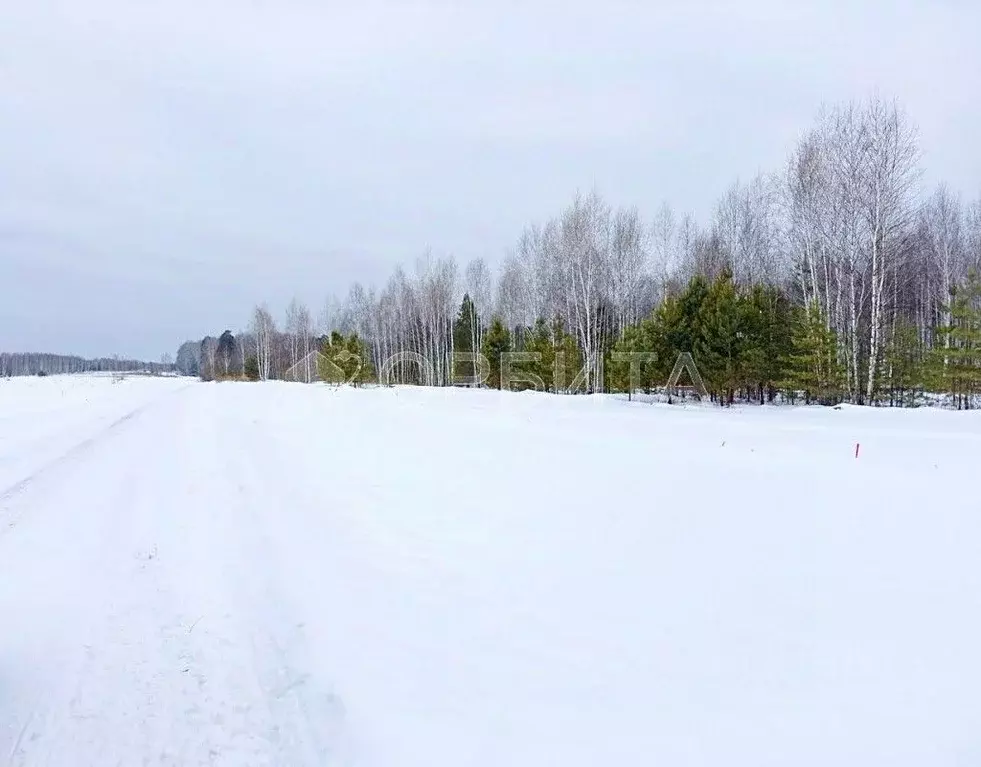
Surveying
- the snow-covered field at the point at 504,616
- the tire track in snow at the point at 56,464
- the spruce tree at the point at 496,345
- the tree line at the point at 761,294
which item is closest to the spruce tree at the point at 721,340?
the tree line at the point at 761,294

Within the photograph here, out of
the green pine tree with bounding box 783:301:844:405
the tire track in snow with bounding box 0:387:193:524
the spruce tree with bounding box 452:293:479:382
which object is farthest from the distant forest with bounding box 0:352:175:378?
the green pine tree with bounding box 783:301:844:405

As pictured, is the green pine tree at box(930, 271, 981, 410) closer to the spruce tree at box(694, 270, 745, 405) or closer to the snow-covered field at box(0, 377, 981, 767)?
the spruce tree at box(694, 270, 745, 405)

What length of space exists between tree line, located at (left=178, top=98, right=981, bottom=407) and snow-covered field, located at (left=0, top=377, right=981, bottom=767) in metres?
13.6

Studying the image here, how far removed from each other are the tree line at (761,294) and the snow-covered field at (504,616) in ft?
44.6

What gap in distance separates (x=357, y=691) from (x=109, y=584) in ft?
7.92

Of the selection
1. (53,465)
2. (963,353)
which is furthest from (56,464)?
(963,353)

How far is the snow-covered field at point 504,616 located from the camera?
8.72ft

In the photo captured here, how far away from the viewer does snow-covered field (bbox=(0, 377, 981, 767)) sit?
2658mm

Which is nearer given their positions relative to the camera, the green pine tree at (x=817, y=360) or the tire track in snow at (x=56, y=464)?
the tire track in snow at (x=56, y=464)

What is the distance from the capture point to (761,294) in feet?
74.7

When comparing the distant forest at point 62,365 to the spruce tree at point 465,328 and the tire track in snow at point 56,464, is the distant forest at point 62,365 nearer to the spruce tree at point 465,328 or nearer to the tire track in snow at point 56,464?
the spruce tree at point 465,328

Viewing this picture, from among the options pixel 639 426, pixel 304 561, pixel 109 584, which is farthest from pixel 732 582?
pixel 639 426

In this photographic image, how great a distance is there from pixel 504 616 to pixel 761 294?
72.6 ft

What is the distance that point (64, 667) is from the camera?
312cm
